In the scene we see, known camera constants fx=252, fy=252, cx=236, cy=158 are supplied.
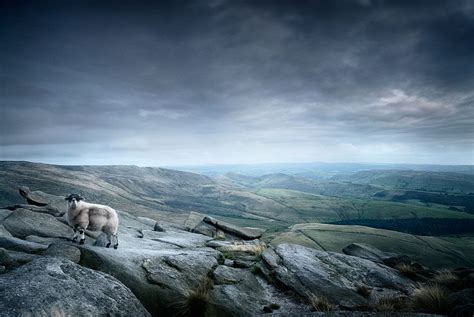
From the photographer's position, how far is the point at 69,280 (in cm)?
1066

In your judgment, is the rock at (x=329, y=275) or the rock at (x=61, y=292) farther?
the rock at (x=329, y=275)

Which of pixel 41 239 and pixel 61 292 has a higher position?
pixel 61 292

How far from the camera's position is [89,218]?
18688 millimetres

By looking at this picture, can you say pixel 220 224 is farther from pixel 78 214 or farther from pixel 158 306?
pixel 158 306

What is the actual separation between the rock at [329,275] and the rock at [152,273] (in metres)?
6.27

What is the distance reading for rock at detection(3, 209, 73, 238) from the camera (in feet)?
67.1

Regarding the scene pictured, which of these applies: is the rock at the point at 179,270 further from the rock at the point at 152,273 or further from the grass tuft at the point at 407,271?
the grass tuft at the point at 407,271

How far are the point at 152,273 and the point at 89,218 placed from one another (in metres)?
7.72

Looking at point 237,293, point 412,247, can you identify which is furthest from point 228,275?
point 412,247

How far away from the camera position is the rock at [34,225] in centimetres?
2045

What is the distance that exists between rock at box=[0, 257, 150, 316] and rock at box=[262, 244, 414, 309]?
10425mm

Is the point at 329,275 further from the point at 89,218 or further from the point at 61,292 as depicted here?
the point at 89,218

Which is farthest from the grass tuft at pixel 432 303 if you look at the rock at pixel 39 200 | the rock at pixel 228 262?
the rock at pixel 39 200

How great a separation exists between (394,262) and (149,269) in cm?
2600
